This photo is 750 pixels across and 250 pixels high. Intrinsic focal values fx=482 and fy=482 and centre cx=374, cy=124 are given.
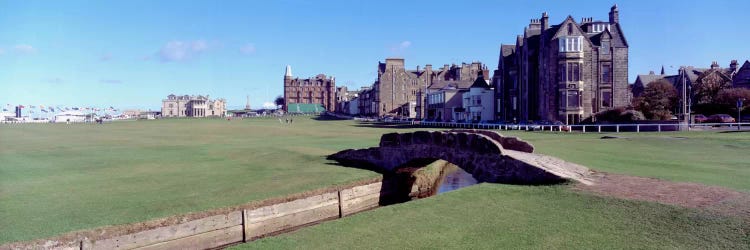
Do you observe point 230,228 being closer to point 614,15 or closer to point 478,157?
point 478,157

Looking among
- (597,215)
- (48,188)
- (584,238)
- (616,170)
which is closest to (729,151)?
(616,170)

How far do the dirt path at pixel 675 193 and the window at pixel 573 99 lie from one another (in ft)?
169

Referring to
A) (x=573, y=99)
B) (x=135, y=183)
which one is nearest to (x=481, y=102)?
(x=573, y=99)

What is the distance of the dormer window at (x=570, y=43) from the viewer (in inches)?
2489

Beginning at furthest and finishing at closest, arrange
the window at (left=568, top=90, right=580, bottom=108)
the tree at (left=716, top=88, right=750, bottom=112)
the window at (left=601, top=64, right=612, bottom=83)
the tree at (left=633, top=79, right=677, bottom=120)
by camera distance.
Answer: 1. the window at (left=601, top=64, right=612, bottom=83)
2. the tree at (left=716, top=88, right=750, bottom=112)
3. the window at (left=568, top=90, right=580, bottom=108)
4. the tree at (left=633, top=79, right=677, bottom=120)

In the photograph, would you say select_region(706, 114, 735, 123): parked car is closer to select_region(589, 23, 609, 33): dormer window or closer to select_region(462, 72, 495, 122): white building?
select_region(589, 23, 609, 33): dormer window

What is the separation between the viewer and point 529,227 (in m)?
10.8

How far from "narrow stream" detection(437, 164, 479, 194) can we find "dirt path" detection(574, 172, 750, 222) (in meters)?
9.59

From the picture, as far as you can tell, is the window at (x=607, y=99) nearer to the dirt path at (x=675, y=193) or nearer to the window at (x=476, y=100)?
the window at (x=476, y=100)

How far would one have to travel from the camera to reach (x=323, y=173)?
23.0m

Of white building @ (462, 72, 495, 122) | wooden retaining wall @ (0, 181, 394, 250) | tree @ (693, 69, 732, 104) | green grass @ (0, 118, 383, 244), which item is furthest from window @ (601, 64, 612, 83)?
wooden retaining wall @ (0, 181, 394, 250)

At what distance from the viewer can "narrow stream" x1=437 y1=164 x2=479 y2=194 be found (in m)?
24.9

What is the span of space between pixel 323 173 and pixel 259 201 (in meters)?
6.56

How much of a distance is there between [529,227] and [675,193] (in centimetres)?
510
